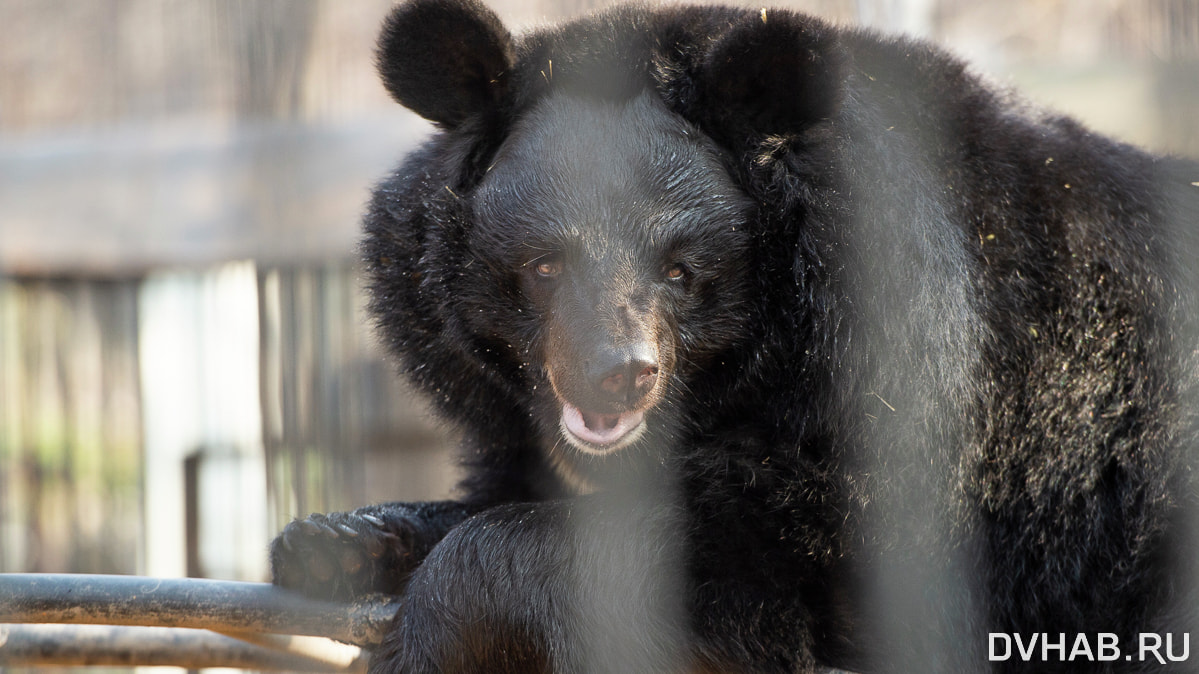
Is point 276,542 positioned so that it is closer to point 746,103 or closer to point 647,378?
point 647,378

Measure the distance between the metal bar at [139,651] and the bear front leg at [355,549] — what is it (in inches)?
13.1

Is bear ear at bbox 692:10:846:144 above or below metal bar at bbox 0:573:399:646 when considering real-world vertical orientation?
above

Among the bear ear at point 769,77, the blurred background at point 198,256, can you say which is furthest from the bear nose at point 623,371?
the blurred background at point 198,256

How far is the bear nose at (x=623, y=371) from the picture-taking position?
224 centimetres

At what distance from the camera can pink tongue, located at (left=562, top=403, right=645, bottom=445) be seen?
7.92 feet

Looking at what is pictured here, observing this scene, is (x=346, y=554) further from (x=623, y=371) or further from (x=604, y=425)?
(x=623, y=371)

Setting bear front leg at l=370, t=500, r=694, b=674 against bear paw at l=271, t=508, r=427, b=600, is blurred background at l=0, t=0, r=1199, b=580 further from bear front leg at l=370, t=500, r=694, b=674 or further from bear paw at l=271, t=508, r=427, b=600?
bear front leg at l=370, t=500, r=694, b=674

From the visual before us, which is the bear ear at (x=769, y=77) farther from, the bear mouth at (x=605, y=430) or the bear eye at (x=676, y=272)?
the bear mouth at (x=605, y=430)

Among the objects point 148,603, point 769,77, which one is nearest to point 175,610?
point 148,603

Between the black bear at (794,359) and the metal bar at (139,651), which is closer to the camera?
the black bear at (794,359)

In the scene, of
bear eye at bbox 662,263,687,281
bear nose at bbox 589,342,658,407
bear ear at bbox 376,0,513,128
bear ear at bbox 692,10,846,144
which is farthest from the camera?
bear ear at bbox 376,0,513,128

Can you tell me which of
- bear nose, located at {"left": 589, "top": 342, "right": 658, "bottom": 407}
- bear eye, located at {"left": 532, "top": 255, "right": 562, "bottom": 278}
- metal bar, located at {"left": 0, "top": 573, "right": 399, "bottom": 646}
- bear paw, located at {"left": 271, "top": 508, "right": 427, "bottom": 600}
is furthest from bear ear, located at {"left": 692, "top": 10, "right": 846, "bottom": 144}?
metal bar, located at {"left": 0, "top": 573, "right": 399, "bottom": 646}

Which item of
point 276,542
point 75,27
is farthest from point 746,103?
point 75,27

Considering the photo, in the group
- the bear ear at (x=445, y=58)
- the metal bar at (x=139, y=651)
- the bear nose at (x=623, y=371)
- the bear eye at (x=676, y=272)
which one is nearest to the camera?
the bear nose at (x=623, y=371)
